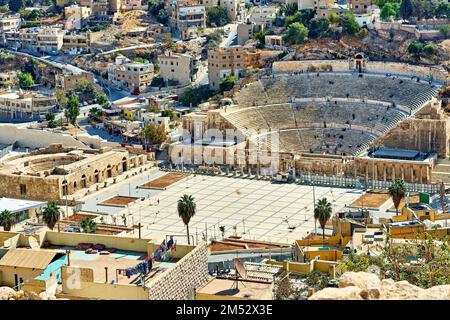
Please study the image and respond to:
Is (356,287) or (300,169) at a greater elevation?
(356,287)

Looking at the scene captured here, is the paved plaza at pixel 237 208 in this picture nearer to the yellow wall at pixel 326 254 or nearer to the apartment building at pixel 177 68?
the yellow wall at pixel 326 254

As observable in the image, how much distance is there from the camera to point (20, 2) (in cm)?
14362

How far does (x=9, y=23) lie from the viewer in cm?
13050

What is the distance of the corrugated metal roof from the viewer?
34531 millimetres

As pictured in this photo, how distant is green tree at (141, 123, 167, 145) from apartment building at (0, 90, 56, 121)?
737 inches

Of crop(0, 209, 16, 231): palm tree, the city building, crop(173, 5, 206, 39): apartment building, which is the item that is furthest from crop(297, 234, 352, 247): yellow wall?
crop(173, 5, 206, 39): apartment building

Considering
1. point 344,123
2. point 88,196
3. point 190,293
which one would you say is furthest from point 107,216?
point 190,293

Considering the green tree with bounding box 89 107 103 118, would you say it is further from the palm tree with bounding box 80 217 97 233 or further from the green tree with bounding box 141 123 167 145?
the palm tree with bounding box 80 217 97 233

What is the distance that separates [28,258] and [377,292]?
20.2 metres

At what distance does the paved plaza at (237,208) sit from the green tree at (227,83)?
19118 millimetres

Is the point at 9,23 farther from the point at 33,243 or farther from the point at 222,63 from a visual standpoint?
the point at 33,243

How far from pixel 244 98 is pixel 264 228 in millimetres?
28651

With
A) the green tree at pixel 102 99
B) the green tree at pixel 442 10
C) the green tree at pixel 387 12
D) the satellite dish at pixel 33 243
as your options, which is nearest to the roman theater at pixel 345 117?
the green tree at pixel 387 12

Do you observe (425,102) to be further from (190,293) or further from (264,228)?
(190,293)
